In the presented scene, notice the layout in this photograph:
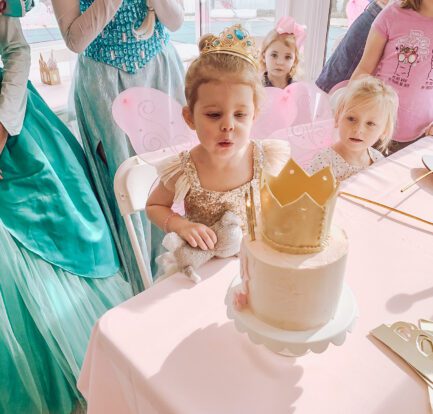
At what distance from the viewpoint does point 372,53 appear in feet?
4.69

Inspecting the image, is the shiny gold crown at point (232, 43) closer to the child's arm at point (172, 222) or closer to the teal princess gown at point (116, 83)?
the child's arm at point (172, 222)

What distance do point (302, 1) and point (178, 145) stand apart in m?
1.51

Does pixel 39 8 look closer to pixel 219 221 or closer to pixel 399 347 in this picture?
pixel 219 221

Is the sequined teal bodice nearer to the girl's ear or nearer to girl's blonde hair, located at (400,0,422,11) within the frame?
the girl's ear

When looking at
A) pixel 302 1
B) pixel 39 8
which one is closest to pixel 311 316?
pixel 39 8

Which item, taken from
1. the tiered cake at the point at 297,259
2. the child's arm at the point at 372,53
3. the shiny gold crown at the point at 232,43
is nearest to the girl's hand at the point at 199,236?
the tiered cake at the point at 297,259

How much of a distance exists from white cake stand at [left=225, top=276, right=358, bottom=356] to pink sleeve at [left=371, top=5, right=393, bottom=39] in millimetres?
1189

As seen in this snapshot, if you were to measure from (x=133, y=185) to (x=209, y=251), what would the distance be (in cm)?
A: 31

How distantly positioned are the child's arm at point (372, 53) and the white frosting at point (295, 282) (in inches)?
43.7

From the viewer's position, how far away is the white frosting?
0.46m

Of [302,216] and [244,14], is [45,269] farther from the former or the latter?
[244,14]

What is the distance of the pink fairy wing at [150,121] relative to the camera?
945 mm

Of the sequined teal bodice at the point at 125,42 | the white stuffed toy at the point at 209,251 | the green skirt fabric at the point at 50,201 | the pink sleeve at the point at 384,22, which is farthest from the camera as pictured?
the pink sleeve at the point at 384,22

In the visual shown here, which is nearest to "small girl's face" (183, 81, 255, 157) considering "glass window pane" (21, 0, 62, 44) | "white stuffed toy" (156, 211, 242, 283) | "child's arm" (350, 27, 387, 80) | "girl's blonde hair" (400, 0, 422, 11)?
"white stuffed toy" (156, 211, 242, 283)
